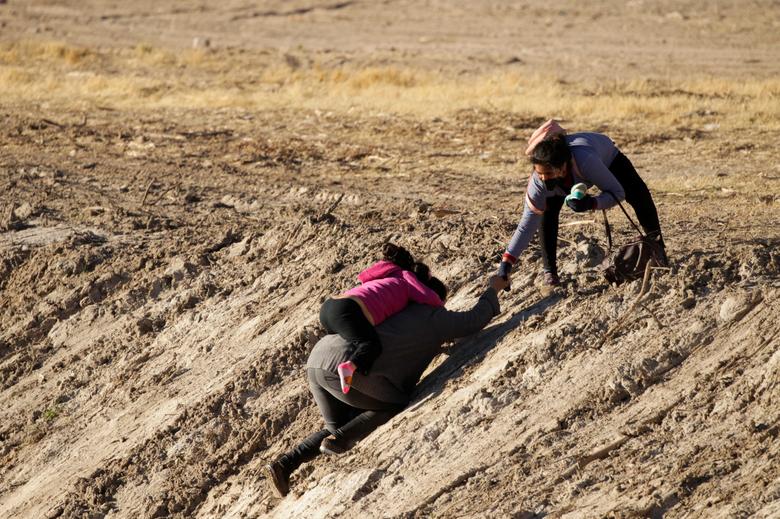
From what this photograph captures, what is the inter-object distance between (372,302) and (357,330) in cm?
19

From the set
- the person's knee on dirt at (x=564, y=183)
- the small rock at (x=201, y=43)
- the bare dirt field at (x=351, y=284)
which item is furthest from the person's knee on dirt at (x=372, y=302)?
the small rock at (x=201, y=43)

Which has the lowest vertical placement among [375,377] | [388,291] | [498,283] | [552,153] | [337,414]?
[337,414]

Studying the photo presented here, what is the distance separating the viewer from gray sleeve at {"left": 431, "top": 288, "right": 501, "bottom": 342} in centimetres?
599

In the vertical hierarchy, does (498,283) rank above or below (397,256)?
below

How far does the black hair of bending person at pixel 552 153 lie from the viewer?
5.93 meters

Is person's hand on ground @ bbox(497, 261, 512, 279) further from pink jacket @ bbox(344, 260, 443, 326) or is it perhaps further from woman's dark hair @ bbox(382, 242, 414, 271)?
woman's dark hair @ bbox(382, 242, 414, 271)

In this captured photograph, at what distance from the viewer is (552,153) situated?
5.92 meters

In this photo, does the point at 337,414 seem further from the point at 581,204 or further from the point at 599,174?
the point at 599,174

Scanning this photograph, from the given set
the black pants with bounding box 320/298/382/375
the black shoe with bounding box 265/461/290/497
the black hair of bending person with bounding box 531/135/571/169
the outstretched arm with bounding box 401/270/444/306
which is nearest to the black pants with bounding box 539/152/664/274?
the black hair of bending person with bounding box 531/135/571/169

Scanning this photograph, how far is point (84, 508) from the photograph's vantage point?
6.74 m

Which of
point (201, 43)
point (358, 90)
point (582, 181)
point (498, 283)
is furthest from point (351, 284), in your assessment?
point (201, 43)

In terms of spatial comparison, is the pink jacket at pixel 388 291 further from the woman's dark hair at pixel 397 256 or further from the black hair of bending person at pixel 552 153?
the black hair of bending person at pixel 552 153

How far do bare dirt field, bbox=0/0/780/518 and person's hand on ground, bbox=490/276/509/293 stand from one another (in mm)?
206

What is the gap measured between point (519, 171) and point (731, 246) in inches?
242
